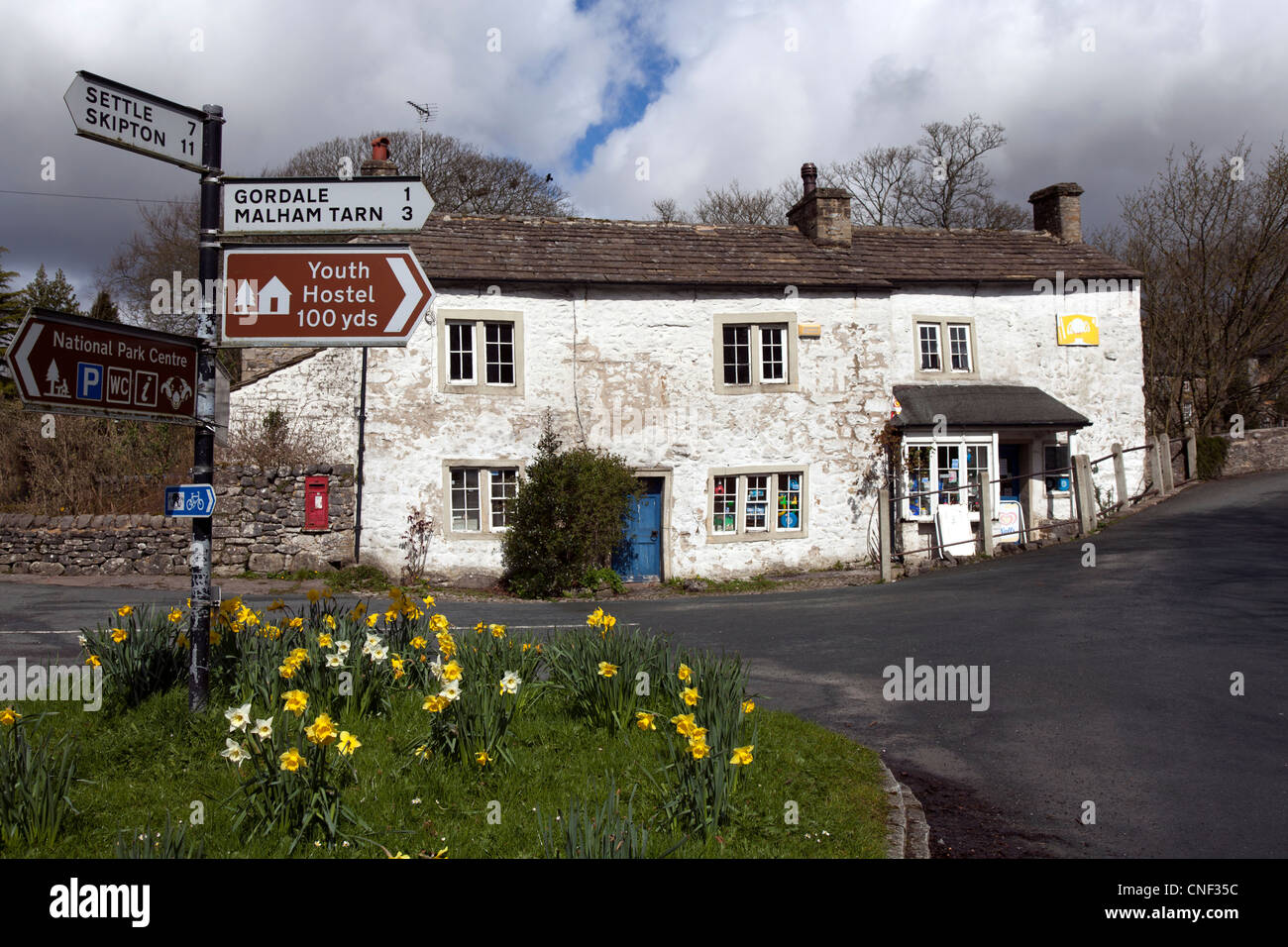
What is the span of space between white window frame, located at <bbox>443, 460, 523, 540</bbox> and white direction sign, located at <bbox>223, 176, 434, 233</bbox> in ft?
40.3

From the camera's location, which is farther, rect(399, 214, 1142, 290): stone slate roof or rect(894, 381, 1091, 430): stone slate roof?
rect(894, 381, 1091, 430): stone slate roof

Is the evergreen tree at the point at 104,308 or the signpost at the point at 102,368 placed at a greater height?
the evergreen tree at the point at 104,308

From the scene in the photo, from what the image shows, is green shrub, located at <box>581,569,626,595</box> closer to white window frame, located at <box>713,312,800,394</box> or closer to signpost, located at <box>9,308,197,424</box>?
white window frame, located at <box>713,312,800,394</box>

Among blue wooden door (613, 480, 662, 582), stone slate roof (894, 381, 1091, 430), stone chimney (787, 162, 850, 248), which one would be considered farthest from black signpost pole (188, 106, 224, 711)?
stone chimney (787, 162, 850, 248)

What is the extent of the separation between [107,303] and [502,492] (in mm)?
22158

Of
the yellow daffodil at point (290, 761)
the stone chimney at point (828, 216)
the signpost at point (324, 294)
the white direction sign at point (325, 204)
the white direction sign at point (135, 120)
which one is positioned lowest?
the yellow daffodil at point (290, 761)

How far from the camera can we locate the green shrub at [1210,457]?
2506 cm

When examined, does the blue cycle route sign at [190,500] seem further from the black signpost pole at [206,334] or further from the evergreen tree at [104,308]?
the evergreen tree at [104,308]

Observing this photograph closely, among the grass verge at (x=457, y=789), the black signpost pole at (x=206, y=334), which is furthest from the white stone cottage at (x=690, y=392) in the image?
the black signpost pole at (x=206, y=334)

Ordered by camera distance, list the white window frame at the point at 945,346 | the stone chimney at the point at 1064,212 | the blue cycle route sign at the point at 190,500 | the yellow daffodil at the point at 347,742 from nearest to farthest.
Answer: the yellow daffodil at the point at 347,742 < the blue cycle route sign at the point at 190,500 < the white window frame at the point at 945,346 < the stone chimney at the point at 1064,212

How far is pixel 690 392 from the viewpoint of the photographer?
60.6ft

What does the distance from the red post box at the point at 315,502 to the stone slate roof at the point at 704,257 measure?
4.41m

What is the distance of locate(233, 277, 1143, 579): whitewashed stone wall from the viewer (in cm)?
1741
